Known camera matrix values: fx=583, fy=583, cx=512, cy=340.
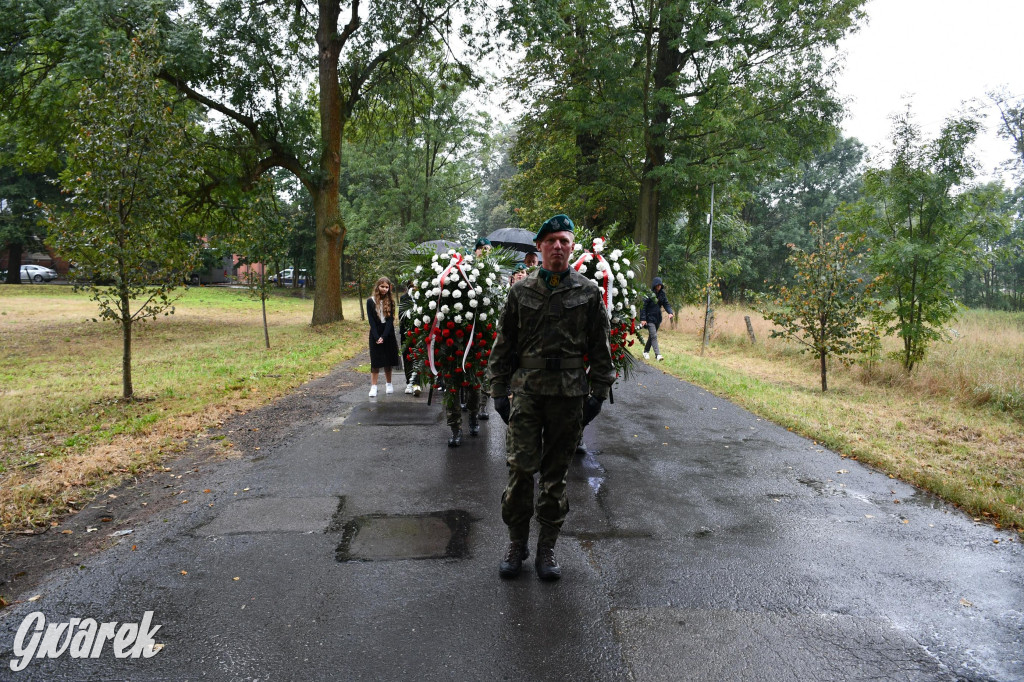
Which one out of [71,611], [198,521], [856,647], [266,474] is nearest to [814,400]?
[856,647]

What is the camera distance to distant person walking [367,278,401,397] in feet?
29.9

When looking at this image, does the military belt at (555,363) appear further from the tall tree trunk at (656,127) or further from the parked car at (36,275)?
the parked car at (36,275)

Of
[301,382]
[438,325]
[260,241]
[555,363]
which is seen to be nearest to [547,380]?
[555,363]

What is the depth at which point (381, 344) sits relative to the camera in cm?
938

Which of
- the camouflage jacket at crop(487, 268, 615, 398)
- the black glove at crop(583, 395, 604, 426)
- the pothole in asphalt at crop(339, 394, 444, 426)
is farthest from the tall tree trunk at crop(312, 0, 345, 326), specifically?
the black glove at crop(583, 395, 604, 426)

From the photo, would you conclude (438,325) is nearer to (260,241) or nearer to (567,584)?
(567,584)

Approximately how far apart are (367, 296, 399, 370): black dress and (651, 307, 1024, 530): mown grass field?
5824 millimetres

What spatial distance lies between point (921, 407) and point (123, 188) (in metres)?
12.4


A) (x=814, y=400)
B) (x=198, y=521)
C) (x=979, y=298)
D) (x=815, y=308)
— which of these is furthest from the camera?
(x=979, y=298)

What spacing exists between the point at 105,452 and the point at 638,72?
1853 centimetres

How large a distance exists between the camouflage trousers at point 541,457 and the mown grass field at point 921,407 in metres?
3.76

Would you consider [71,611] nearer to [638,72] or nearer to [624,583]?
[624,583]

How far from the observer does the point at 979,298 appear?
173 ft

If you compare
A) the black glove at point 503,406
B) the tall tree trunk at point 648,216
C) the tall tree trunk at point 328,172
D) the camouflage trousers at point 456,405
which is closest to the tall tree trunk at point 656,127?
the tall tree trunk at point 648,216
